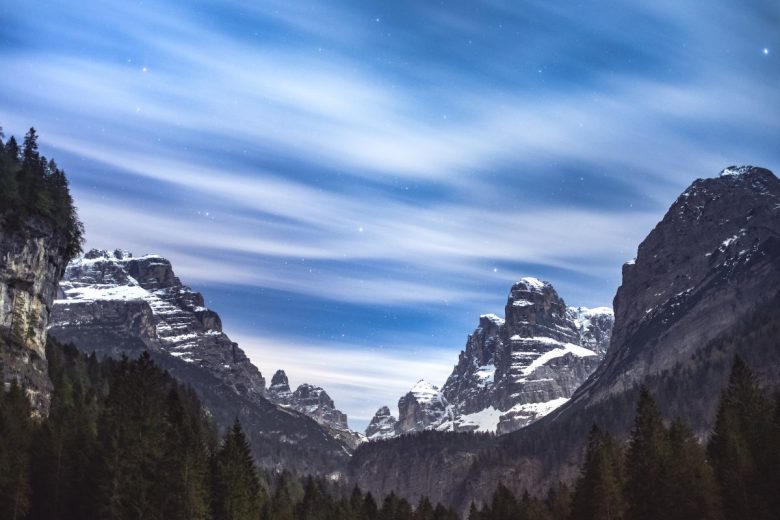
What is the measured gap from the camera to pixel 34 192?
137 m

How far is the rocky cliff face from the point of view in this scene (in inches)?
4850

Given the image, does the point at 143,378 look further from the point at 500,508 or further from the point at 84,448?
the point at 500,508

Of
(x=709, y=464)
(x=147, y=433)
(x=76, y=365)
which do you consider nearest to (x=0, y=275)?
(x=76, y=365)

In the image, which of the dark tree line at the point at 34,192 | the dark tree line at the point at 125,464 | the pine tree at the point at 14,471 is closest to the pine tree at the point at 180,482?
the dark tree line at the point at 125,464

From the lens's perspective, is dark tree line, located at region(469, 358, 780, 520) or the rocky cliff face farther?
the rocky cliff face

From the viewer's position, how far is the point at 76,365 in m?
171

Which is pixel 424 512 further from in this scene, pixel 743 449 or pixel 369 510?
pixel 743 449

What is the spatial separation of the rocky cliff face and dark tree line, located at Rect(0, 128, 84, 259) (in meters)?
1.92

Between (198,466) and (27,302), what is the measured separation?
72.5 m

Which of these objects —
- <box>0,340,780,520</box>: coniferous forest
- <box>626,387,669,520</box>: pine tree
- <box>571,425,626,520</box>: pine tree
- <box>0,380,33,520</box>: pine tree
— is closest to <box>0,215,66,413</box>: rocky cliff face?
<box>0,340,780,520</box>: coniferous forest

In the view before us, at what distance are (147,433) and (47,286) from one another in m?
82.5

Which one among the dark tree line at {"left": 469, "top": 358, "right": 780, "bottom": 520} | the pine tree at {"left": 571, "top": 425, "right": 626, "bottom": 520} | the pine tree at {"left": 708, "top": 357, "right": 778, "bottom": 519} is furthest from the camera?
the pine tree at {"left": 571, "top": 425, "right": 626, "bottom": 520}

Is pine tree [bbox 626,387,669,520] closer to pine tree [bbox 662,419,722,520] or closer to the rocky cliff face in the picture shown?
pine tree [bbox 662,419,722,520]

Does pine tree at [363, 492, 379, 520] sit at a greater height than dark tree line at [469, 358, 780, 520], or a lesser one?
lesser
